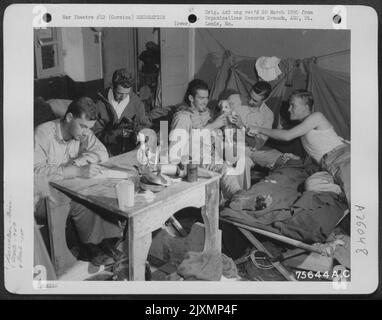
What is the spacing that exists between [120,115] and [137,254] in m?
0.39

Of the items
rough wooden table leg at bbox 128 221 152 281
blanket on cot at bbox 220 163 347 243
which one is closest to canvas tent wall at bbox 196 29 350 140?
blanket on cot at bbox 220 163 347 243

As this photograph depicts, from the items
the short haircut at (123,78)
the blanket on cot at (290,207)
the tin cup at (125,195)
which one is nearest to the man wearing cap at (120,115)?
the short haircut at (123,78)

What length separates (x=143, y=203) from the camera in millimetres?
1842

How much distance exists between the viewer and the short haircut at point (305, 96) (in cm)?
189

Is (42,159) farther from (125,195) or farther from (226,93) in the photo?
(226,93)

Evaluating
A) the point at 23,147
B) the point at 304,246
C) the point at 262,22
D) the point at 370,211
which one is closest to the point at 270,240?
the point at 304,246

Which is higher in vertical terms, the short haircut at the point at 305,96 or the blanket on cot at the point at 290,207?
the short haircut at the point at 305,96

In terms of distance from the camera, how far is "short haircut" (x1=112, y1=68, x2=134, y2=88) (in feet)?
6.16

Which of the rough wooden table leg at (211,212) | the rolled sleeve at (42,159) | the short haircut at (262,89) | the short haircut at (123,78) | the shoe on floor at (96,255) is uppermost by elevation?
the short haircut at (123,78)

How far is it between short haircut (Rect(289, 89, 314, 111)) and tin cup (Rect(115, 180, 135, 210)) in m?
0.52

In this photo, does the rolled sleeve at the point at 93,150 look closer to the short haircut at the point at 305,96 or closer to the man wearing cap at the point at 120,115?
the man wearing cap at the point at 120,115

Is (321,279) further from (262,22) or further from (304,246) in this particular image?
(262,22)

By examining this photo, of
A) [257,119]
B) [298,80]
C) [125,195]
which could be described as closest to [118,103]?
[125,195]

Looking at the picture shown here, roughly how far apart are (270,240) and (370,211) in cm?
30
